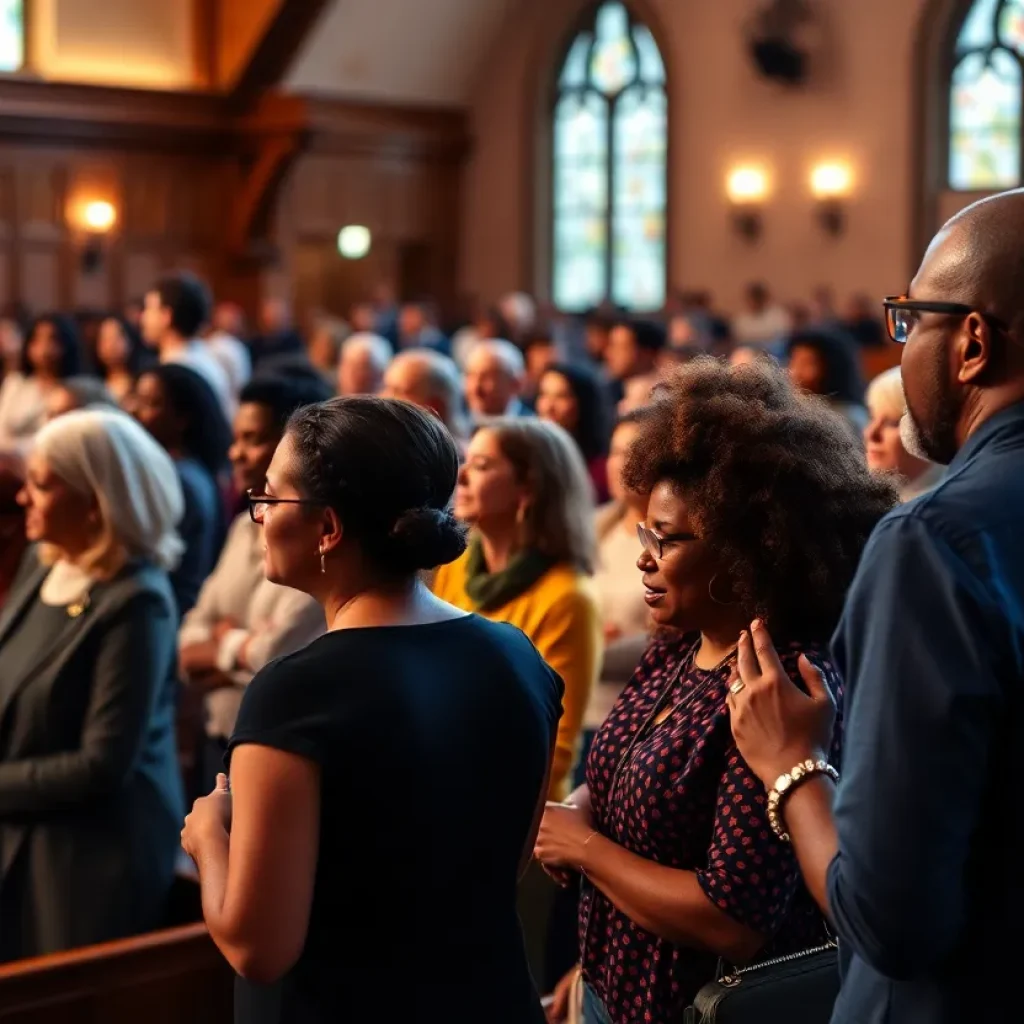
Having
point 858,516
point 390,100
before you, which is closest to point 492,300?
point 390,100

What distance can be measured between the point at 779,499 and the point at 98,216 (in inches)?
530

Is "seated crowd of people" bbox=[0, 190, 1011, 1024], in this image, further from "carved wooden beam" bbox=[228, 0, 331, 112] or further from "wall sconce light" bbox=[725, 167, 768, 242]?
"wall sconce light" bbox=[725, 167, 768, 242]

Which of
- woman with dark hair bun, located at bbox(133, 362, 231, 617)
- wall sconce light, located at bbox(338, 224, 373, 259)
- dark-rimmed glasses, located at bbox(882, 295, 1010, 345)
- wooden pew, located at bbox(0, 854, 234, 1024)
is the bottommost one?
wooden pew, located at bbox(0, 854, 234, 1024)

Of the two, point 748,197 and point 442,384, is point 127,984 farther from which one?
point 748,197

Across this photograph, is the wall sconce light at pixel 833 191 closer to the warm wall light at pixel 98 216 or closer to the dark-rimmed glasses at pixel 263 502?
the warm wall light at pixel 98 216

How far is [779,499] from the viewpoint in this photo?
218 centimetres

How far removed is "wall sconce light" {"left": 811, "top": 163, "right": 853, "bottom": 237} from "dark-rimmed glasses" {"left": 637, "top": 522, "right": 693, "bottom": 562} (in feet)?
43.1

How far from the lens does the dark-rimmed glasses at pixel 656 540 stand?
7.33 ft

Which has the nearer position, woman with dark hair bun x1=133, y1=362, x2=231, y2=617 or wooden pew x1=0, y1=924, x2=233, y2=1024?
wooden pew x1=0, y1=924, x2=233, y2=1024

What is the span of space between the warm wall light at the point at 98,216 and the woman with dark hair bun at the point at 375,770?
1332 cm

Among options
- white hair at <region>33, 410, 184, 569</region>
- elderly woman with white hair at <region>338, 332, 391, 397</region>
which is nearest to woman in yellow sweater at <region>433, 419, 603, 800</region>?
white hair at <region>33, 410, 184, 569</region>

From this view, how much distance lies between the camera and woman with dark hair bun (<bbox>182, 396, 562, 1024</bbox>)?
6.11 ft

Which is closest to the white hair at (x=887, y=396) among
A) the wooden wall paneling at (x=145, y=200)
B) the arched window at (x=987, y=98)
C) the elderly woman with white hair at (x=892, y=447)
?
the elderly woman with white hair at (x=892, y=447)

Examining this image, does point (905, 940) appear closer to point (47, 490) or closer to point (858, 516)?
point (858, 516)
